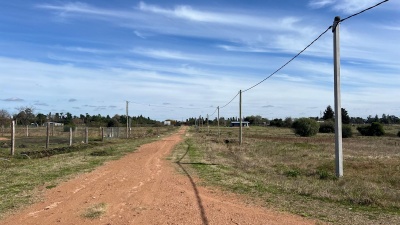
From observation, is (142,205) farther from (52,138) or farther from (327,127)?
(327,127)

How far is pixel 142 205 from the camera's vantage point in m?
8.76

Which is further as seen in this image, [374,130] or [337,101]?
[374,130]

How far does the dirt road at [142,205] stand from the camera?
737cm

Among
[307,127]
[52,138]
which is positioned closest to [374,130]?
[307,127]

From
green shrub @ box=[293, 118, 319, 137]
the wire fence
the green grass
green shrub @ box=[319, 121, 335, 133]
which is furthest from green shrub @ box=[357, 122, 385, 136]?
the green grass

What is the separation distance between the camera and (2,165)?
54.2 ft

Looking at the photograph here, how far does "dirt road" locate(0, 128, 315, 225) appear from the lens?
290 inches

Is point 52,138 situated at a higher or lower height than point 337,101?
lower

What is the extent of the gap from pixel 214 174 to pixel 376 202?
20.6ft

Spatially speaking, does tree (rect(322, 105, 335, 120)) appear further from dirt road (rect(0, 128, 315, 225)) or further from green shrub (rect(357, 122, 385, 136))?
dirt road (rect(0, 128, 315, 225))

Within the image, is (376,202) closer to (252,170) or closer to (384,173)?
(252,170)

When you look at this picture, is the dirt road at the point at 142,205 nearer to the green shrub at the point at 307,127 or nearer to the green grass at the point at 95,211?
the green grass at the point at 95,211

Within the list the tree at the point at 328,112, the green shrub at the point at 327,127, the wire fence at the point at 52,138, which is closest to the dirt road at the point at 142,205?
the wire fence at the point at 52,138

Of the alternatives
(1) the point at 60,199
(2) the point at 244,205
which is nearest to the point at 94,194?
(1) the point at 60,199
